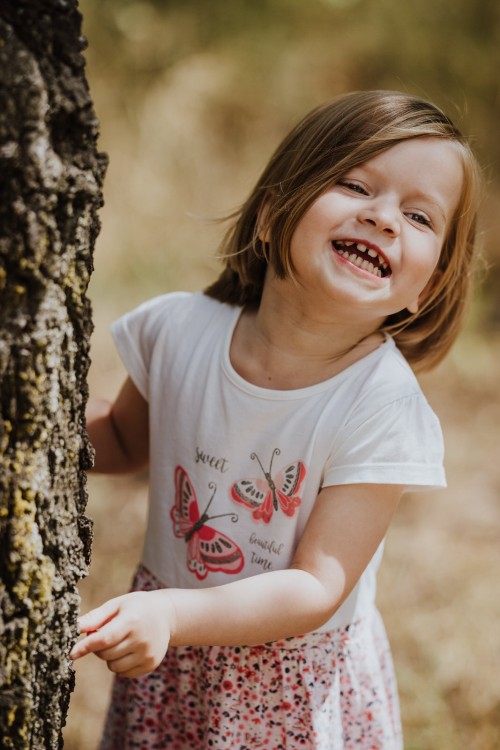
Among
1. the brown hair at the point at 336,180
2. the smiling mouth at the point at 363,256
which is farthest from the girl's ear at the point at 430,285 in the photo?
the smiling mouth at the point at 363,256

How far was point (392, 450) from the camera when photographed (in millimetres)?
1355

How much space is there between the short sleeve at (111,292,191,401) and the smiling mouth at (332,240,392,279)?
17.0 inches

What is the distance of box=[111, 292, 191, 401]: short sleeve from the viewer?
1.66 meters

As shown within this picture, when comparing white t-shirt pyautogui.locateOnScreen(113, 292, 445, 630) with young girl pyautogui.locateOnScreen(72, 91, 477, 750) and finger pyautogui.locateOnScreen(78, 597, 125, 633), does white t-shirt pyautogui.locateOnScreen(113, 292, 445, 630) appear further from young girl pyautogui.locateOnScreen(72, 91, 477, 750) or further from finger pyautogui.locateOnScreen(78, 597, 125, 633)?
finger pyautogui.locateOnScreen(78, 597, 125, 633)

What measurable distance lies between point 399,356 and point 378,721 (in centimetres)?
71

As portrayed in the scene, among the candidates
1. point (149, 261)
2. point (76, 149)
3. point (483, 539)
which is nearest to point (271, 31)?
point (149, 261)

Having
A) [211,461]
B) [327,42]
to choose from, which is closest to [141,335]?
[211,461]

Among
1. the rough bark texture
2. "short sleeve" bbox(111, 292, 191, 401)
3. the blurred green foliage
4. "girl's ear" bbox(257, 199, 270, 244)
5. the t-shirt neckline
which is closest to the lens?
the rough bark texture

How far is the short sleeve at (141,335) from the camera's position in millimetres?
1659

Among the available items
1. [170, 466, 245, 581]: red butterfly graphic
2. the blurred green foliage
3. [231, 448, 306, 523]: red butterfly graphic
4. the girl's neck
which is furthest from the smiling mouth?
the blurred green foliage

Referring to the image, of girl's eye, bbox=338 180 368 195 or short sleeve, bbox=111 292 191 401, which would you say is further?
short sleeve, bbox=111 292 191 401

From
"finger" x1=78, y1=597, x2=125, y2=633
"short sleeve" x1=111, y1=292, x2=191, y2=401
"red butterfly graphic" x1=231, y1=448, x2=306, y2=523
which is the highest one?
"short sleeve" x1=111, y1=292, x2=191, y2=401

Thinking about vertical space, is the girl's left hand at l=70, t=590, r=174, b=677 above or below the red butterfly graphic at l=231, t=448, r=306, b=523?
below

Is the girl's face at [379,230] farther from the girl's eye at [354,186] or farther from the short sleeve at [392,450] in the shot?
the short sleeve at [392,450]
